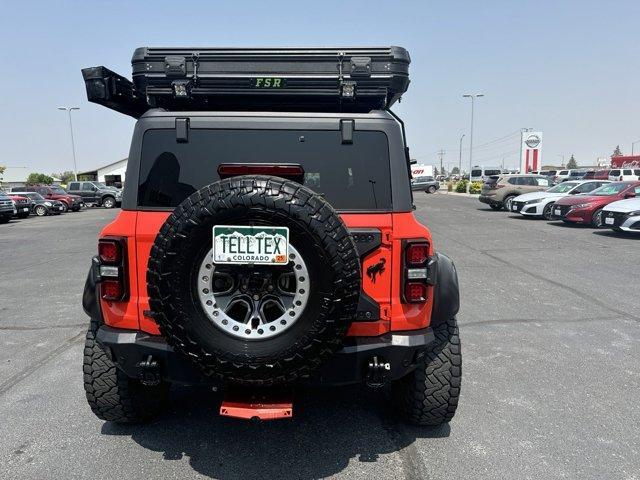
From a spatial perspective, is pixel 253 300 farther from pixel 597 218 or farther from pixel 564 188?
pixel 564 188

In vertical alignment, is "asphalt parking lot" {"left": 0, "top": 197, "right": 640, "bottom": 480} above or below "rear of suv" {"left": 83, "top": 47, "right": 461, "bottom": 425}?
below

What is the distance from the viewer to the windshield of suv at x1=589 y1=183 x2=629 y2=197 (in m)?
15.1

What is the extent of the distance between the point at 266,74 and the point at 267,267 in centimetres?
144

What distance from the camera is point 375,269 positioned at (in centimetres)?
257

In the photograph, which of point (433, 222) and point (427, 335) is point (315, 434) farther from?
point (433, 222)

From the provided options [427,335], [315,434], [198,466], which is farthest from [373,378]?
[198,466]

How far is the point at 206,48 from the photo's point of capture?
3.07 m

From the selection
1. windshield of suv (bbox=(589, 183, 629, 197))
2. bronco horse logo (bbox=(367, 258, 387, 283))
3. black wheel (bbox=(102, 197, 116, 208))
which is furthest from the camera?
black wheel (bbox=(102, 197, 116, 208))

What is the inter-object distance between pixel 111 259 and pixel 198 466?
1.29m

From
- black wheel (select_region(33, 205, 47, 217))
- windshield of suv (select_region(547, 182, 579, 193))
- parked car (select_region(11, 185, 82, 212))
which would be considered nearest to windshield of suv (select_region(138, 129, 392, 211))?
windshield of suv (select_region(547, 182, 579, 193))

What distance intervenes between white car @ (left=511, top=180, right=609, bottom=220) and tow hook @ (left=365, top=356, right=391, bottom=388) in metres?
16.5

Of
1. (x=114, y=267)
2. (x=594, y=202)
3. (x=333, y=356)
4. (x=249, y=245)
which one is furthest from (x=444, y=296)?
(x=594, y=202)

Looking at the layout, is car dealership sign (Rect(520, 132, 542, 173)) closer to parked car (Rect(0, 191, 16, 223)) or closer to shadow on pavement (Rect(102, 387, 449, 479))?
parked car (Rect(0, 191, 16, 223))

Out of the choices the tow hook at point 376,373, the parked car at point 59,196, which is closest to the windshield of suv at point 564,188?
the tow hook at point 376,373
